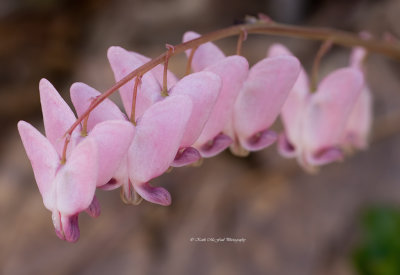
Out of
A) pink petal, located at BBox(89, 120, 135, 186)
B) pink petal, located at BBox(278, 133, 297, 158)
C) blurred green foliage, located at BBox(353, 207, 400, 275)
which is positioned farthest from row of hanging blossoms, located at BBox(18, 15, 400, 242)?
blurred green foliage, located at BBox(353, 207, 400, 275)

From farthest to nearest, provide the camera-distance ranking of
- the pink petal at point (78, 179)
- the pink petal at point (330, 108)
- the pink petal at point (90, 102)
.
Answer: the pink petal at point (330, 108) < the pink petal at point (90, 102) < the pink petal at point (78, 179)

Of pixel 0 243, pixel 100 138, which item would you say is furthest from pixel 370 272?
pixel 0 243

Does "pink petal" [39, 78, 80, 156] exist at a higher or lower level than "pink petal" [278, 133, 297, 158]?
higher

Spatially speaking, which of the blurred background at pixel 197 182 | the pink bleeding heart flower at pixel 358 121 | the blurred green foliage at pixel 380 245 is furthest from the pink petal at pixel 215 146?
the blurred background at pixel 197 182

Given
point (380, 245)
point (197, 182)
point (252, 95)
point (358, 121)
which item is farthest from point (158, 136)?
point (197, 182)

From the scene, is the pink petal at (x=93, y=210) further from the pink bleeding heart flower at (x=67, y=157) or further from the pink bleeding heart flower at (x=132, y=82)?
the pink bleeding heart flower at (x=132, y=82)

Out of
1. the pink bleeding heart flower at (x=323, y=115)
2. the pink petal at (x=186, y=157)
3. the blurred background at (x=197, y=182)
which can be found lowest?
the blurred background at (x=197, y=182)

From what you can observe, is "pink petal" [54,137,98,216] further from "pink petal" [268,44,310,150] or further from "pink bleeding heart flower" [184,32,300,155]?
"pink petal" [268,44,310,150]

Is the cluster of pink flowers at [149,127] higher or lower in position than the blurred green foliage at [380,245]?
higher
